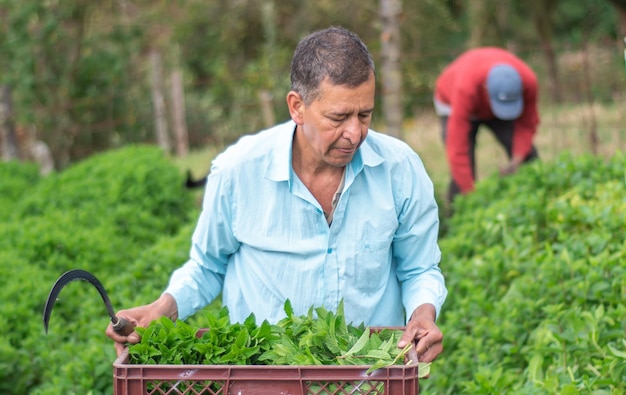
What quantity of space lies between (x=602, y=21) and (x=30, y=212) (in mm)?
18400

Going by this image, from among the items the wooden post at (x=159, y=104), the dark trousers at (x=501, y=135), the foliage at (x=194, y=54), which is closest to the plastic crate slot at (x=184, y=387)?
the dark trousers at (x=501, y=135)

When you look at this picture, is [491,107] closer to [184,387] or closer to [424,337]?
[424,337]

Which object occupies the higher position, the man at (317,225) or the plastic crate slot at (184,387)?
the man at (317,225)

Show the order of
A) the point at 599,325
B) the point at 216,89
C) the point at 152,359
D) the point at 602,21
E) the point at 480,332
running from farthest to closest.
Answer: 1. the point at 602,21
2. the point at 216,89
3. the point at 480,332
4. the point at 599,325
5. the point at 152,359

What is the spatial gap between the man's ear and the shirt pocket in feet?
1.59

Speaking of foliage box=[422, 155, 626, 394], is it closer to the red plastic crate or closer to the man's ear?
the red plastic crate

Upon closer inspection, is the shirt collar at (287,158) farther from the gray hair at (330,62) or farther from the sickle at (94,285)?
the sickle at (94,285)

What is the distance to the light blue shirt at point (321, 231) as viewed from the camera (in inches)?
133

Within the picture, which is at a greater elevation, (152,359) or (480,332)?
(152,359)

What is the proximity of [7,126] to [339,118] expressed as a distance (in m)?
11.0

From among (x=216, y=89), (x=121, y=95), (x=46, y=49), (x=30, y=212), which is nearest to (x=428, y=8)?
(x=216, y=89)

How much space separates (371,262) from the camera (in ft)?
11.2

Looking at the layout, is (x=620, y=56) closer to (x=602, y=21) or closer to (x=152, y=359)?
(x=602, y=21)

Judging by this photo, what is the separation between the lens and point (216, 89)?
1952cm
